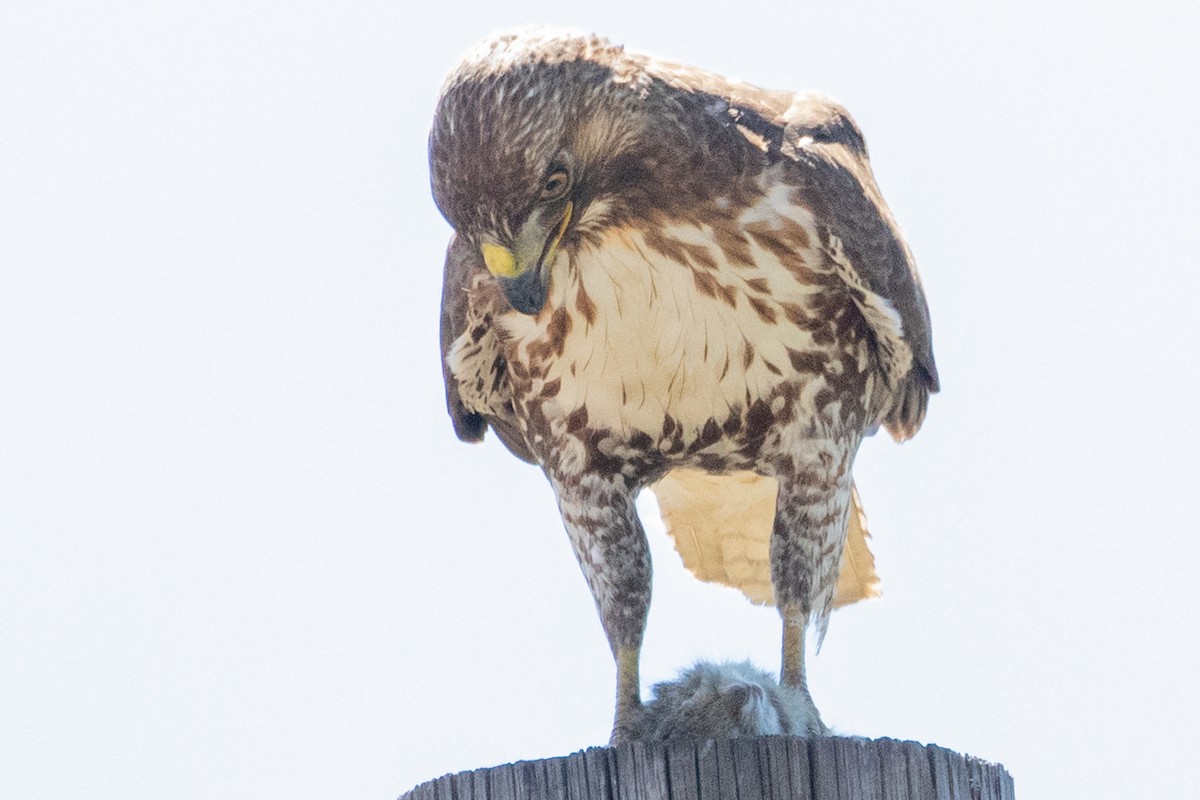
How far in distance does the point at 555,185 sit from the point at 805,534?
1.34m

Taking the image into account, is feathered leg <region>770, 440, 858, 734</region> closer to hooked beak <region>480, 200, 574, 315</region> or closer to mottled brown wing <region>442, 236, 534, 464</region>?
mottled brown wing <region>442, 236, 534, 464</region>

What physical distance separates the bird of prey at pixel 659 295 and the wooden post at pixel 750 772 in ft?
4.31

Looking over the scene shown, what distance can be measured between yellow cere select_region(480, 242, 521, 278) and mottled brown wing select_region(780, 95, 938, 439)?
0.95 metres

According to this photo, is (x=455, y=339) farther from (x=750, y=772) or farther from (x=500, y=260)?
(x=750, y=772)

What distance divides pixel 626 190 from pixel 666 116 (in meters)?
0.21

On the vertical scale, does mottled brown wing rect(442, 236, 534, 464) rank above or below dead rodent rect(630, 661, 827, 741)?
above

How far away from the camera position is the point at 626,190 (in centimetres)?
444

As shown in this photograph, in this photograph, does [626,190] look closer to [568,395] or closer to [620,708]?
[568,395]

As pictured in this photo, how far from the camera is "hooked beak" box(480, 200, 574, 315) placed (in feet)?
13.2

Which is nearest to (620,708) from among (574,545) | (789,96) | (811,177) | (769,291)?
(574,545)

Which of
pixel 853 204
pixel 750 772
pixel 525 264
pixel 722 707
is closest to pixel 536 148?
pixel 525 264

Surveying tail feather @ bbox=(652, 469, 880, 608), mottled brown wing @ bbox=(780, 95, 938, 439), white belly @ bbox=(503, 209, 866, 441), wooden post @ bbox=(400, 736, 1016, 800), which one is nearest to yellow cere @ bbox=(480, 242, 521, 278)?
white belly @ bbox=(503, 209, 866, 441)

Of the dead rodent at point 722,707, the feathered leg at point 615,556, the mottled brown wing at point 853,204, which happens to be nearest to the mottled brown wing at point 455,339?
the feathered leg at point 615,556

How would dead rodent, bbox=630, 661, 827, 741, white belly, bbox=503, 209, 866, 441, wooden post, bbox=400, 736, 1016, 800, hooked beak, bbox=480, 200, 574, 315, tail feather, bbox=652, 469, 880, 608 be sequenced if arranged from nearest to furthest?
wooden post, bbox=400, 736, 1016, 800, dead rodent, bbox=630, 661, 827, 741, hooked beak, bbox=480, 200, 574, 315, white belly, bbox=503, 209, 866, 441, tail feather, bbox=652, 469, 880, 608
